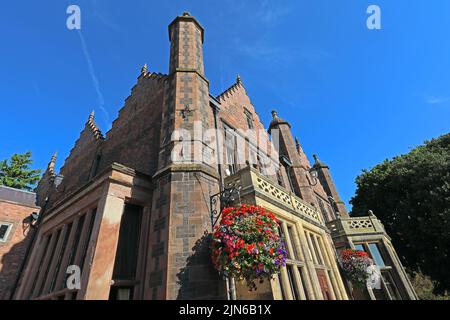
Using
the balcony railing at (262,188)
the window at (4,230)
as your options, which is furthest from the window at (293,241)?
the window at (4,230)

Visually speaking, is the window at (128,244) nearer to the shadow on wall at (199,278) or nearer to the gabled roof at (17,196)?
the shadow on wall at (199,278)

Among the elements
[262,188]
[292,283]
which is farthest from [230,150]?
[292,283]

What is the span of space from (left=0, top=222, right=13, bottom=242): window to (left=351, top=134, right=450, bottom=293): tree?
100.0 ft

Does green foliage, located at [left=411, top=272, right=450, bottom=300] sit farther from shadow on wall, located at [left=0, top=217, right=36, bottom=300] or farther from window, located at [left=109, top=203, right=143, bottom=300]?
shadow on wall, located at [left=0, top=217, right=36, bottom=300]

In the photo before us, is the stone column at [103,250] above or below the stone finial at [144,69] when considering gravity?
below

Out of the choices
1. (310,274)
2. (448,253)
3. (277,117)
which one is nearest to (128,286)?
(310,274)

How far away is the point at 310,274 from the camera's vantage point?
8445 millimetres

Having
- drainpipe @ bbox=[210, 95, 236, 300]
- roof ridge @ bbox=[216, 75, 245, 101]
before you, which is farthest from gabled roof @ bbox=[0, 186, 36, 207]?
roof ridge @ bbox=[216, 75, 245, 101]

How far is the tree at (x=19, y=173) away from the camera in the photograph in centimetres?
2931

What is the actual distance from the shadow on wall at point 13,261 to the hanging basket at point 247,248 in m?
13.7
